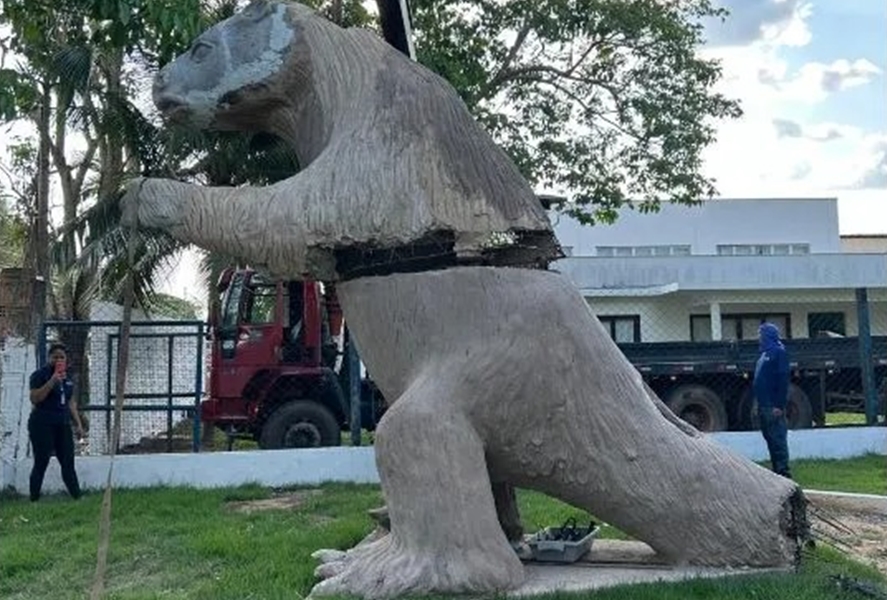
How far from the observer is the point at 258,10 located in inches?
207

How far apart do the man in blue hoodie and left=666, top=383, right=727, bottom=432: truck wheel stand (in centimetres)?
485

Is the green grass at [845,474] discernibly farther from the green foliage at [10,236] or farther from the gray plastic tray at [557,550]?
the green foliage at [10,236]

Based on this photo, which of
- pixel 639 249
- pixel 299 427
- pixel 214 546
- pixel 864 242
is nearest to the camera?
pixel 214 546

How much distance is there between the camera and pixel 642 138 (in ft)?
52.2

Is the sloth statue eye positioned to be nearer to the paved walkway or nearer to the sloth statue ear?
the sloth statue ear

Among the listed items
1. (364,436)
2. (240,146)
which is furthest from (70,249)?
(364,436)

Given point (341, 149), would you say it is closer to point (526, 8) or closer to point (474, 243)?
point (474, 243)

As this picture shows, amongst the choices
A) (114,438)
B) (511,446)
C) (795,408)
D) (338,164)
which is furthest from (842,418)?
(114,438)

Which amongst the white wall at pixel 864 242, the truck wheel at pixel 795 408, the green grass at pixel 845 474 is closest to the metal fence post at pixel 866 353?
the green grass at pixel 845 474

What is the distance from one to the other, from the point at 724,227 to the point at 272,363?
18.8 m

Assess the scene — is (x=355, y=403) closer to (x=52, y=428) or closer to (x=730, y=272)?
(x=52, y=428)

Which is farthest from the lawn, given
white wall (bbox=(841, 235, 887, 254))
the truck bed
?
white wall (bbox=(841, 235, 887, 254))

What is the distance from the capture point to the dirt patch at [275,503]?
28.1ft

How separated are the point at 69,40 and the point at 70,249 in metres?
3.53
